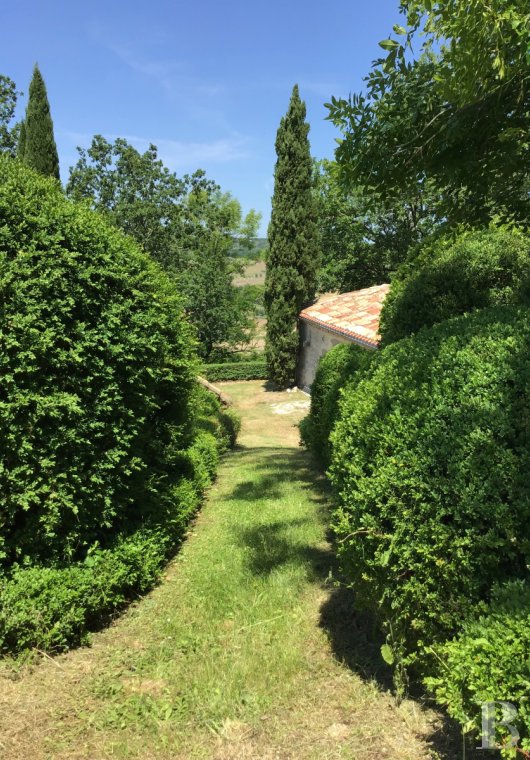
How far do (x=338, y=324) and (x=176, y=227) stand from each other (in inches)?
683

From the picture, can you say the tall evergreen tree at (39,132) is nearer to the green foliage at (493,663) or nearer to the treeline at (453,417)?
the treeline at (453,417)

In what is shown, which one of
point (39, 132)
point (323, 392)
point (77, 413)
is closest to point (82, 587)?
point (77, 413)

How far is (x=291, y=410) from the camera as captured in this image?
1980 cm

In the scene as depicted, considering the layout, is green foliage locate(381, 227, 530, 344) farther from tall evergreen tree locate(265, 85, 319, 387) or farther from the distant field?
the distant field

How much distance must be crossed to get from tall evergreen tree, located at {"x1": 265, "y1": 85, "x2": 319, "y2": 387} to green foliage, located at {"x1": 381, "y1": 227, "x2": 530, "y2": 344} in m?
17.1

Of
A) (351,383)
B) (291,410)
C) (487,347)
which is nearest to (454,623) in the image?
(487,347)

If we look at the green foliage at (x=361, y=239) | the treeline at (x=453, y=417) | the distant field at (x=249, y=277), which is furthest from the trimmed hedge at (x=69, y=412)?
the distant field at (x=249, y=277)

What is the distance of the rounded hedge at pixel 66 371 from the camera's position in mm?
3818

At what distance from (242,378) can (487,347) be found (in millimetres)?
24130

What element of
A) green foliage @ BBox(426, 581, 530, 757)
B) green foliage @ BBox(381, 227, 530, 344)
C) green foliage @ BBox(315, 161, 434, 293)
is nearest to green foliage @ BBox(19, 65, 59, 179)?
green foliage @ BBox(315, 161, 434, 293)

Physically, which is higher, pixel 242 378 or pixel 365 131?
pixel 365 131

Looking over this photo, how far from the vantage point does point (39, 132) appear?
64.8ft

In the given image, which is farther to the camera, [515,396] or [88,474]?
[88,474]

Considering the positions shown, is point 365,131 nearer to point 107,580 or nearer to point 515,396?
point 515,396
